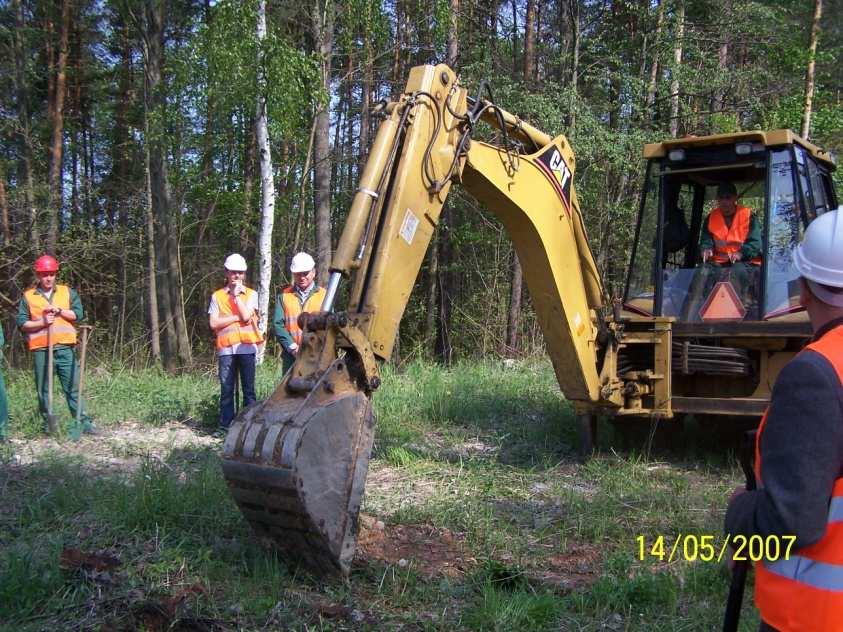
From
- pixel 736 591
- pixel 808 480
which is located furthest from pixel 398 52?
pixel 808 480

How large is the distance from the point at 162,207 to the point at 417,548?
43.8 feet

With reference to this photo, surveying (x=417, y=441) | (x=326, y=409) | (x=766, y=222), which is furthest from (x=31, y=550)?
(x=766, y=222)

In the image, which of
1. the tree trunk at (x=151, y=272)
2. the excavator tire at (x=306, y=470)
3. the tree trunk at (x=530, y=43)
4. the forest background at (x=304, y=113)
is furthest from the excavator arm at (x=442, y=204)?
the tree trunk at (x=151, y=272)

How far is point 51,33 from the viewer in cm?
1741

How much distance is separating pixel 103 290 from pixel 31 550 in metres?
13.1

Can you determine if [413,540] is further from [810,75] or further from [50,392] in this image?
[810,75]

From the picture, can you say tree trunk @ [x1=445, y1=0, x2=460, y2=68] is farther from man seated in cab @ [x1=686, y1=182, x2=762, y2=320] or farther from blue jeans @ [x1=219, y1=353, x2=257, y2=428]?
man seated in cab @ [x1=686, y1=182, x2=762, y2=320]

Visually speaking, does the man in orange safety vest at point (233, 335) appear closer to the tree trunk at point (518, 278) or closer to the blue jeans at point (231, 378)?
the blue jeans at point (231, 378)

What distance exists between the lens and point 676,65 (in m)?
14.8

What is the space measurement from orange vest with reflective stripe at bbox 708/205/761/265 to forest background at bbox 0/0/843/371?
779 cm

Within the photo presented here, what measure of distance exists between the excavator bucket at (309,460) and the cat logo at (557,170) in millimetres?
2360

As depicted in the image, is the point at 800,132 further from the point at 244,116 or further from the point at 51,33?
the point at 51,33

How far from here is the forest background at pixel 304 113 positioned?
1366 centimetres

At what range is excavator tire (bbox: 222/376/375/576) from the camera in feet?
11.0
